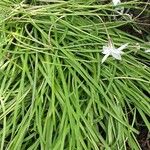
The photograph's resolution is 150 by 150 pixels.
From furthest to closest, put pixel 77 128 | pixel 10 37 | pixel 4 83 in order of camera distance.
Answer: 1. pixel 10 37
2. pixel 4 83
3. pixel 77 128

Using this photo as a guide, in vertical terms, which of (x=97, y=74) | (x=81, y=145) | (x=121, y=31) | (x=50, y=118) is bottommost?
(x=81, y=145)

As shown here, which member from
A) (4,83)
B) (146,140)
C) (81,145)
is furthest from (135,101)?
(4,83)

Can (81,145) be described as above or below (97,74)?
below

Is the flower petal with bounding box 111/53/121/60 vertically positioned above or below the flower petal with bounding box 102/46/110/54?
below

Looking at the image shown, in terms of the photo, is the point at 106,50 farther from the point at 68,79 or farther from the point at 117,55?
the point at 68,79

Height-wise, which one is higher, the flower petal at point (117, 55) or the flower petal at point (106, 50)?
the flower petal at point (106, 50)

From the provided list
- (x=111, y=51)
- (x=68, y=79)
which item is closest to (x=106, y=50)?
(x=111, y=51)

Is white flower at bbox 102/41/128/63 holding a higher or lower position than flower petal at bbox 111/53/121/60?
higher

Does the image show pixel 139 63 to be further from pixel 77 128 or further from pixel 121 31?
pixel 77 128
